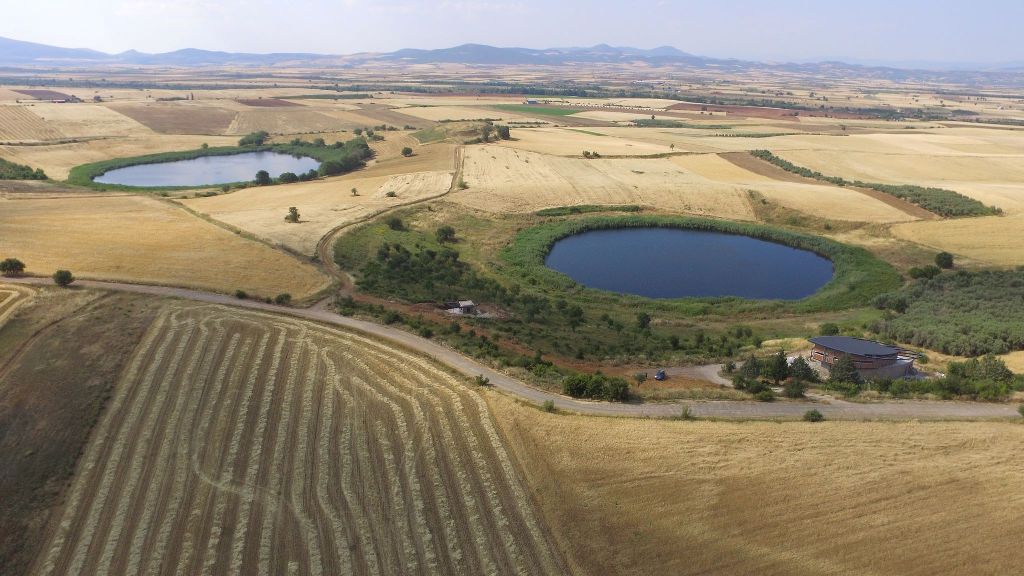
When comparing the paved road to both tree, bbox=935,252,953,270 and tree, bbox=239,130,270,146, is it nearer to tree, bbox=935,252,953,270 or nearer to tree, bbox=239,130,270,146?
tree, bbox=935,252,953,270

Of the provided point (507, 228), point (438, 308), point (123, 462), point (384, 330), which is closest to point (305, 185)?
point (507, 228)

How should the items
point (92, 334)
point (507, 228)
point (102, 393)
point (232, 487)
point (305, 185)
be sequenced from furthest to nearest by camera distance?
point (305, 185) → point (507, 228) → point (92, 334) → point (102, 393) → point (232, 487)

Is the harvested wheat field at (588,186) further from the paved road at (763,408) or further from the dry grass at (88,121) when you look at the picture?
the dry grass at (88,121)

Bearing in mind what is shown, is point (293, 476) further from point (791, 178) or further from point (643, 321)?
point (791, 178)

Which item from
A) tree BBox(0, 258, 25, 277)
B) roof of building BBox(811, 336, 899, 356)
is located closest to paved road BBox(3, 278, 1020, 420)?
roof of building BBox(811, 336, 899, 356)

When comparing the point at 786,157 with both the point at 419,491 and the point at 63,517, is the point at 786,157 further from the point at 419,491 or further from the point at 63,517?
the point at 63,517

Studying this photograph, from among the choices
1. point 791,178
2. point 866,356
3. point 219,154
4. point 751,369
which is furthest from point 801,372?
point 219,154
